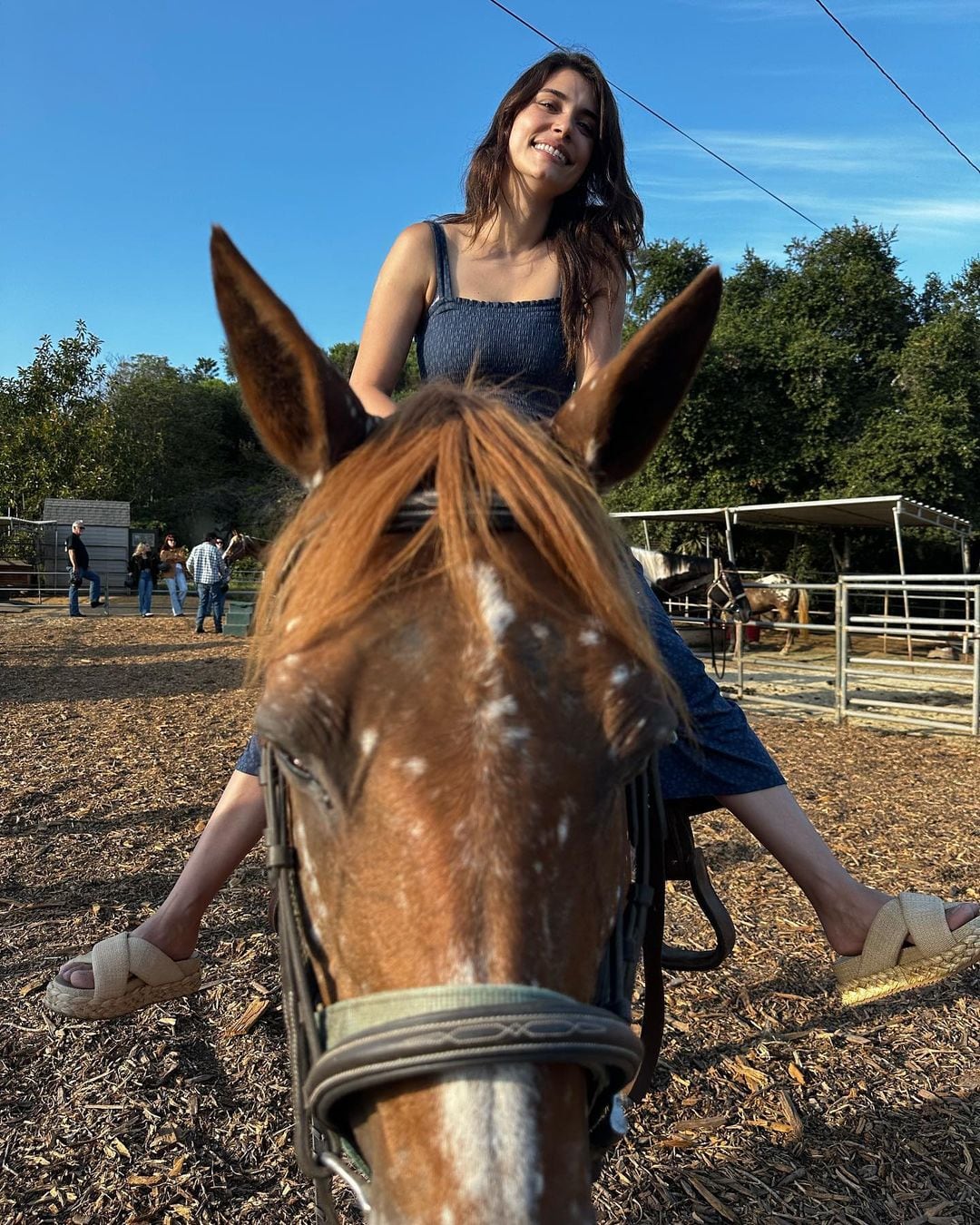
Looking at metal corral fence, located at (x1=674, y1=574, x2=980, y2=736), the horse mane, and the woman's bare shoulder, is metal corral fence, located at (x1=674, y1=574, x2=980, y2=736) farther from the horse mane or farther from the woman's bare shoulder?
the horse mane

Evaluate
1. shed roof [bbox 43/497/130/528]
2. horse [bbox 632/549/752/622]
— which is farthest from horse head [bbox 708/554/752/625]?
shed roof [bbox 43/497/130/528]

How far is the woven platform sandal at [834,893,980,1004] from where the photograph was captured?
6.76 feet

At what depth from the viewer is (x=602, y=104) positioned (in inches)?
91.9

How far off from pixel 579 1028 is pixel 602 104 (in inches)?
93.1

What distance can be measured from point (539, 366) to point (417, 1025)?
1.62 metres

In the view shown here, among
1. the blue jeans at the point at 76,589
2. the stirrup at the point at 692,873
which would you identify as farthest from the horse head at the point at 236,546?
the blue jeans at the point at 76,589

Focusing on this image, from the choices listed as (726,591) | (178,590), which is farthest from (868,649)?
(178,590)

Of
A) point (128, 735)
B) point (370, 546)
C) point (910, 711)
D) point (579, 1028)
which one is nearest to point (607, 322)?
point (370, 546)

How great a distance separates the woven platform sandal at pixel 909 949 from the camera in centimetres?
206

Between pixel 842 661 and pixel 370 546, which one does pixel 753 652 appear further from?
pixel 370 546

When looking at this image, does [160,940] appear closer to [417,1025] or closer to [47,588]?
[417,1025]

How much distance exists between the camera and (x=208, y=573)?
15.9 m

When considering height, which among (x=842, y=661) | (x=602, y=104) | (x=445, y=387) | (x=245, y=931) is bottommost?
(x=245, y=931)

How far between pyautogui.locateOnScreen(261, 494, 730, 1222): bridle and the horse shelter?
28.3 ft
